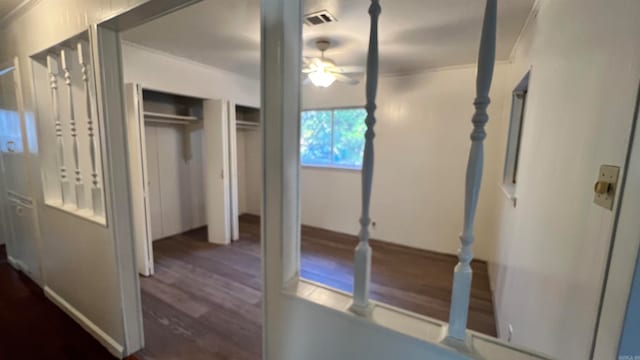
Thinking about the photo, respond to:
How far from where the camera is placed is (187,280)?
2.86 meters

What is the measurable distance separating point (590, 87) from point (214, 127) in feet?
12.0

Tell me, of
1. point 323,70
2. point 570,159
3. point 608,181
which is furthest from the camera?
point 323,70

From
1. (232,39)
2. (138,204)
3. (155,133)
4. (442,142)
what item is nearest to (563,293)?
(442,142)

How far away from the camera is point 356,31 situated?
2.44 m

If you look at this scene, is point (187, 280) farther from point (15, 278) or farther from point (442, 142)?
point (442, 142)

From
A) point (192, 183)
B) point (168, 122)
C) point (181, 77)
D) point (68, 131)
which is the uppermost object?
point (181, 77)

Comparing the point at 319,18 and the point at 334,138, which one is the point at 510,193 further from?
the point at 334,138

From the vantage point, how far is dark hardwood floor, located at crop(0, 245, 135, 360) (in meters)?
1.86

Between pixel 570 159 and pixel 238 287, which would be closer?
pixel 570 159

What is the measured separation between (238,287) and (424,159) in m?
2.83

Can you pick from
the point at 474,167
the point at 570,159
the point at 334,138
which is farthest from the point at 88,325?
the point at 334,138

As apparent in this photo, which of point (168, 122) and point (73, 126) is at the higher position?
point (168, 122)

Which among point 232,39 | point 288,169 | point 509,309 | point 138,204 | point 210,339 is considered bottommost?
point 210,339

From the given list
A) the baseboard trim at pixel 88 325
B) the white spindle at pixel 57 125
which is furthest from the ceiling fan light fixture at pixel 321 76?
the baseboard trim at pixel 88 325
